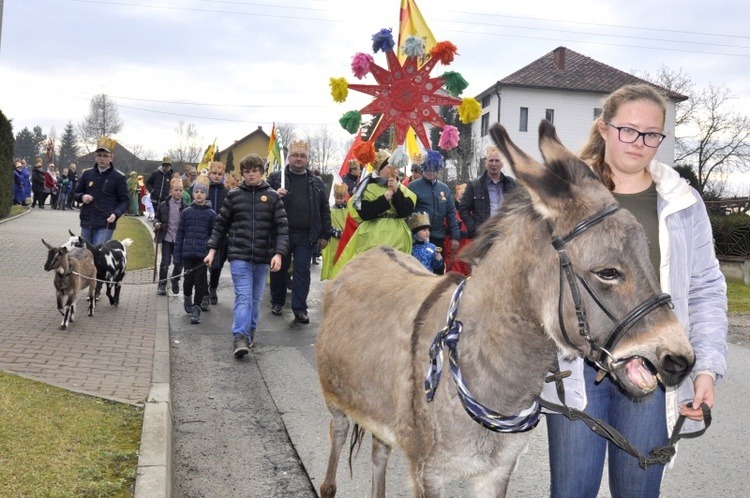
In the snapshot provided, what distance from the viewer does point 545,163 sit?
2.26 m

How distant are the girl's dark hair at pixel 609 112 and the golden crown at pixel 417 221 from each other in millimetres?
5263

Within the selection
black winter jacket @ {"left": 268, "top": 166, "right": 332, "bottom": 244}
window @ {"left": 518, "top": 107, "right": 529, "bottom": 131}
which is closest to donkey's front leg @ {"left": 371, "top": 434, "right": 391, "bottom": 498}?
black winter jacket @ {"left": 268, "top": 166, "right": 332, "bottom": 244}

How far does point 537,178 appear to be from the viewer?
221 centimetres

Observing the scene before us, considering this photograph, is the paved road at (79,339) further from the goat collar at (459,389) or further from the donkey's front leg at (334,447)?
the goat collar at (459,389)

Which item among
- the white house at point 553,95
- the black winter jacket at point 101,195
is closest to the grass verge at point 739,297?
the black winter jacket at point 101,195

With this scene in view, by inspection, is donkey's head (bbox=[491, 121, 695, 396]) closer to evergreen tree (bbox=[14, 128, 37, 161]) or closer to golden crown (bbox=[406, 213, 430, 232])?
golden crown (bbox=[406, 213, 430, 232])

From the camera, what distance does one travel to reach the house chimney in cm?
5269

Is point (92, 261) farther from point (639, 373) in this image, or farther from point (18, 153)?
point (18, 153)

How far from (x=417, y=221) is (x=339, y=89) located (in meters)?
1.82

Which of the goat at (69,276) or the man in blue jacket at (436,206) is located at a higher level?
the man in blue jacket at (436,206)

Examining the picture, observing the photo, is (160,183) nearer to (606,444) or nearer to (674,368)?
(606,444)

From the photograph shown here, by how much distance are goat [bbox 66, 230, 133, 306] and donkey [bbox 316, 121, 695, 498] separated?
7.60 meters

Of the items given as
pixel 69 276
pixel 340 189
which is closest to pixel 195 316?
pixel 69 276

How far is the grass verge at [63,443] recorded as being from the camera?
3.62 m
